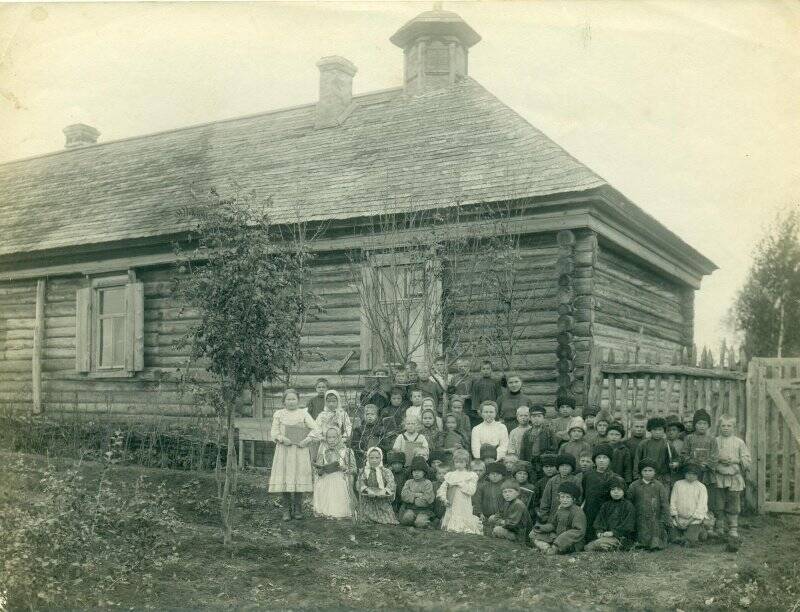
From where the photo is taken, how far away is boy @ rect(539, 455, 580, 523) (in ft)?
24.4

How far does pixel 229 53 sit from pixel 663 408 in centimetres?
689

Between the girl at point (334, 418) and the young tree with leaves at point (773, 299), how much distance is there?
15.9 m

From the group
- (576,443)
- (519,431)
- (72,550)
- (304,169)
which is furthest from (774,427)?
(304,169)

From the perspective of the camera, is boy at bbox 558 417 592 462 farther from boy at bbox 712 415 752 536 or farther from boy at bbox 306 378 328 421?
boy at bbox 306 378 328 421

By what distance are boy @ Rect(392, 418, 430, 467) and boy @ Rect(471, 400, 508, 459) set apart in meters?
0.56

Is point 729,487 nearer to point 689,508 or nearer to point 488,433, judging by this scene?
point 689,508

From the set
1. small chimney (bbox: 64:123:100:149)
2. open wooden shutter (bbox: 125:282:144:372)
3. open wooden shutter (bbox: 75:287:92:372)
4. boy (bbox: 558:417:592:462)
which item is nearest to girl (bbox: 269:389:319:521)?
boy (bbox: 558:417:592:462)

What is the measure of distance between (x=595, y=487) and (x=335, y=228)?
5.60 meters

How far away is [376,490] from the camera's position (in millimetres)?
8203

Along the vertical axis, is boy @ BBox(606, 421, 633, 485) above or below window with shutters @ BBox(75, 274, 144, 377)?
below

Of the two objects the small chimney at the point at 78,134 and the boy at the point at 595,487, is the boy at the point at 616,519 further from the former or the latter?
the small chimney at the point at 78,134

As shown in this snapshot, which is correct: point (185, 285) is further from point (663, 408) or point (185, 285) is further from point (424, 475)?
point (663, 408)

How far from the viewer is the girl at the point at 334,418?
8.80 meters

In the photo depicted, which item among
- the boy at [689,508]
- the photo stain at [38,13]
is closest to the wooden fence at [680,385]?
the boy at [689,508]
